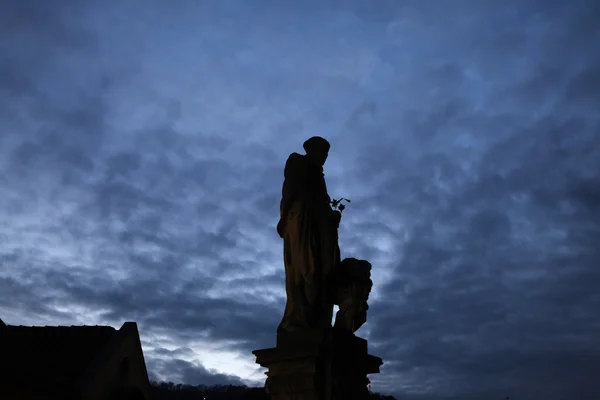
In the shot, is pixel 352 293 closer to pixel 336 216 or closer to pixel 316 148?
pixel 336 216

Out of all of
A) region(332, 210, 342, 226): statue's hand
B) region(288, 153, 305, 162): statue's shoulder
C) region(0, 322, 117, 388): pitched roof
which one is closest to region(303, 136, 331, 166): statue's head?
region(288, 153, 305, 162): statue's shoulder

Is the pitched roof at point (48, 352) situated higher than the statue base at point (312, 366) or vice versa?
the pitched roof at point (48, 352)

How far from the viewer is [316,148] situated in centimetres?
740

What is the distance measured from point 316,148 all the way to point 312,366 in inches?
110

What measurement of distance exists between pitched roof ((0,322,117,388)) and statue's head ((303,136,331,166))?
1538 cm

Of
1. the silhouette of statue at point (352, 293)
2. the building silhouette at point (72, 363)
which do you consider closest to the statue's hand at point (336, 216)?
the silhouette of statue at point (352, 293)

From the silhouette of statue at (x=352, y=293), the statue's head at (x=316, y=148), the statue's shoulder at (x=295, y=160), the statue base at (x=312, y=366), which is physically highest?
the statue's head at (x=316, y=148)

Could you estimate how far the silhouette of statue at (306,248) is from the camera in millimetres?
6652

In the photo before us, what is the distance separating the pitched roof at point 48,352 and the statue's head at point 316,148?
1538cm

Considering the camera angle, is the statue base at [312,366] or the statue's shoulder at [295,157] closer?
the statue base at [312,366]

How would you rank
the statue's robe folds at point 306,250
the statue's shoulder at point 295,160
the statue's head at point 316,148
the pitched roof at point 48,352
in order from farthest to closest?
1. the pitched roof at point 48,352
2. the statue's head at point 316,148
3. the statue's shoulder at point 295,160
4. the statue's robe folds at point 306,250

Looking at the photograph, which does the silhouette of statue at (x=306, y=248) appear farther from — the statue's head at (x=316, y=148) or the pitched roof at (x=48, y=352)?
the pitched roof at (x=48, y=352)

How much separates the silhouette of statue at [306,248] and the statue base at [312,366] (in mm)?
282

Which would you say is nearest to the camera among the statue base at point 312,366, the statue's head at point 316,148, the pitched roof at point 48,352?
the statue base at point 312,366
